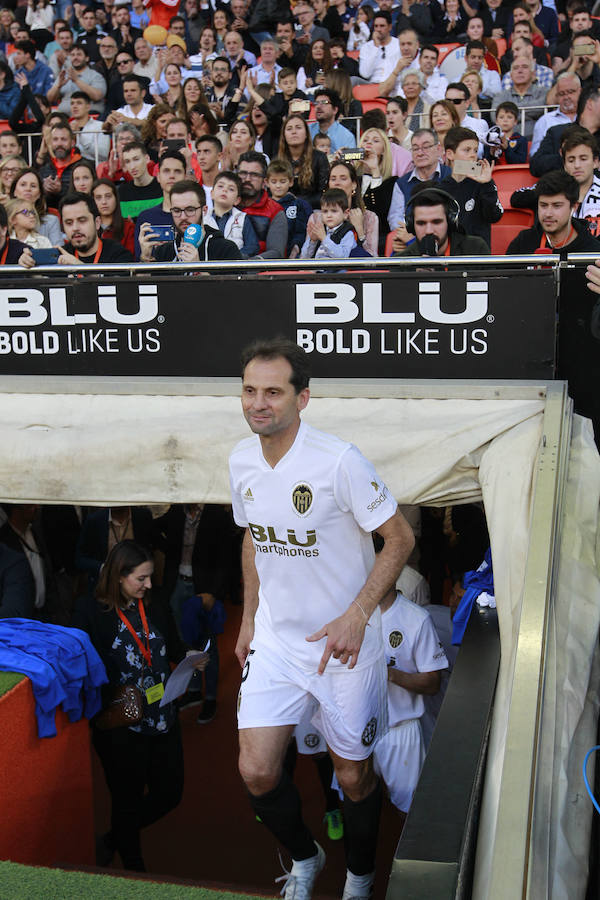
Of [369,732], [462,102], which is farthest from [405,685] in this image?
[462,102]

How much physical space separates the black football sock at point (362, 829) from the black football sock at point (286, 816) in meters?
0.18

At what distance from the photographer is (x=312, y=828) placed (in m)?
5.29

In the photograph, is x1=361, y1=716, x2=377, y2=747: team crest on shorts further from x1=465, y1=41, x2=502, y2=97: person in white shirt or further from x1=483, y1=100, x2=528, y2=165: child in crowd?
x1=465, y1=41, x2=502, y2=97: person in white shirt

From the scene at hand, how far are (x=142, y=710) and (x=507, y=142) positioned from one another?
7001 millimetres

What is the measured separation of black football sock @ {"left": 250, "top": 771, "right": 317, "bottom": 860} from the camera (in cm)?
373

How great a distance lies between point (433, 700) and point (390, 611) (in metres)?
0.60

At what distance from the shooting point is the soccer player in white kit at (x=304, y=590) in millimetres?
3488

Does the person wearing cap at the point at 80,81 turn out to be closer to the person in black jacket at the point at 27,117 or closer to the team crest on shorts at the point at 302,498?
the person in black jacket at the point at 27,117

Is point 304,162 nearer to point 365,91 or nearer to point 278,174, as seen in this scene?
point 278,174

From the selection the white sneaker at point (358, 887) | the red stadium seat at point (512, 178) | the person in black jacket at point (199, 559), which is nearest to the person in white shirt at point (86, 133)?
the red stadium seat at point (512, 178)

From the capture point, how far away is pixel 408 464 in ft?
15.8

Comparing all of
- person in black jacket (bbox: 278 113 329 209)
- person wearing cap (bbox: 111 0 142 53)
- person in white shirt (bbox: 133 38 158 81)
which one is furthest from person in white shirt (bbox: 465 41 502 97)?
→ person wearing cap (bbox: 111 0 142 53)

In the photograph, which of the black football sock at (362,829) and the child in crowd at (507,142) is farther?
the child in crowd at (507,142)

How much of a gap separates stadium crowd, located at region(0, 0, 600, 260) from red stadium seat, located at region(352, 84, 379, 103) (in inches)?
1.1
